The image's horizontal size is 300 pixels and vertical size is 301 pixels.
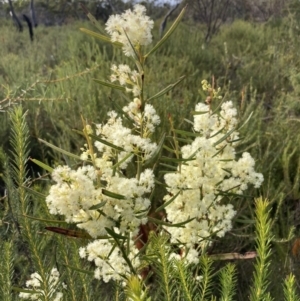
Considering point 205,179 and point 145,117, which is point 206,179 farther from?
point 145,117

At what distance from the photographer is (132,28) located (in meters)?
0.95

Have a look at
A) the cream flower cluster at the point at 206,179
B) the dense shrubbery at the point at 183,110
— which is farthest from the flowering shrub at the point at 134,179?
the dense shrubbery at the point at 183,110

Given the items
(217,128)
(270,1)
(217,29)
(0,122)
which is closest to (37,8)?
(270,1)

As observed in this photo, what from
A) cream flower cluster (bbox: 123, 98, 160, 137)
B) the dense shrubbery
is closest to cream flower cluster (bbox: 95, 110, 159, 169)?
cream flower cluster (bbox: 123, 98, 160, 137)

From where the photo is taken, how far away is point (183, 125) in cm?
288

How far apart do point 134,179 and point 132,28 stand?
0.29 m

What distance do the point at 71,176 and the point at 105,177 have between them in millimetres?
94

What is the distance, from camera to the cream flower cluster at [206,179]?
112 centimetres

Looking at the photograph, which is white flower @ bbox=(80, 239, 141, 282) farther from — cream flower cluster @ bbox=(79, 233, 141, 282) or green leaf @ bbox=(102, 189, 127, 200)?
green leaf @ bbox=(102, 189, 127, 200)

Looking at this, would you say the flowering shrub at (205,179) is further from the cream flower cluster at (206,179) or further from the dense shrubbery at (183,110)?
the dense shrubbery at (183,110)

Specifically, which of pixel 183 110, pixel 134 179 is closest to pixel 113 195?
pixel 134 179

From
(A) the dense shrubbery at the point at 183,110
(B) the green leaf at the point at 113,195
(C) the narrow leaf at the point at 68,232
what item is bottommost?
(A) the dense shrubbery at the point at 183,110

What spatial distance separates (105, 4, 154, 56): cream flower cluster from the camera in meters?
0.95

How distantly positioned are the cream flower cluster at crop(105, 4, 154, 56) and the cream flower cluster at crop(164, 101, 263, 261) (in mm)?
273
